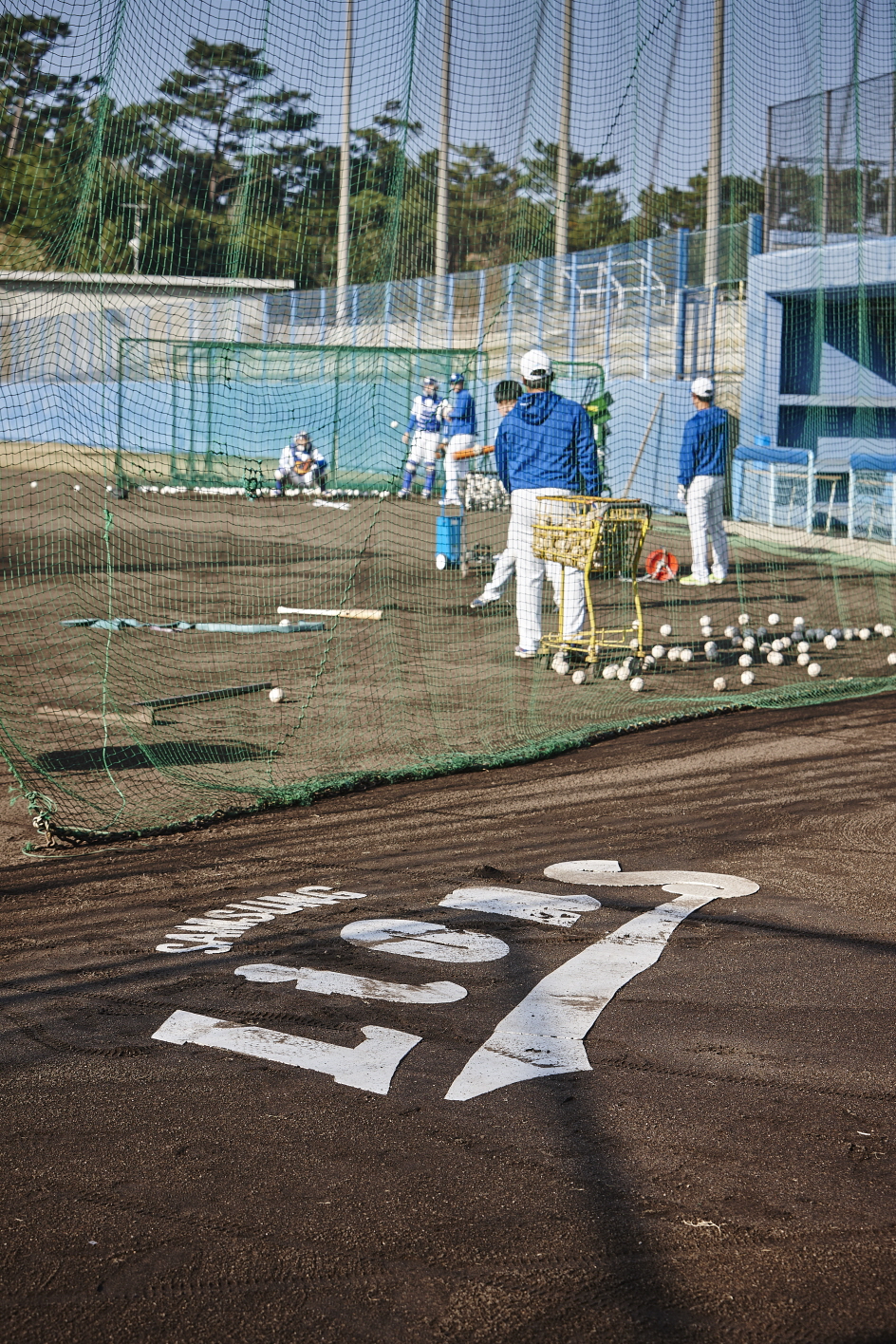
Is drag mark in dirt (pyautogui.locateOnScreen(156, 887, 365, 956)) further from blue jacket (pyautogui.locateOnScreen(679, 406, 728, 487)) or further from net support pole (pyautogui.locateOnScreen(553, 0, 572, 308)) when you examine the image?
blue jacket (pyautogui.locateOnScreen(679, 406, 728, 487))

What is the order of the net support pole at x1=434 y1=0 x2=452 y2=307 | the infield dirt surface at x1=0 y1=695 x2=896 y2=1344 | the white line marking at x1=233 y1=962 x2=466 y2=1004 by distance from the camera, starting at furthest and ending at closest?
the net support pole at x1=434 y1=0 x2=452 y2=307
the white line marking at x1=233 y1=962 x2=466 y2=1004
the infield dirt surface at x1=0 y1=695 x2=896 y2=1344

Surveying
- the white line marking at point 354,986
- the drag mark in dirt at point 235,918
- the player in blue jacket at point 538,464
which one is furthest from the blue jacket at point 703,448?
the white line marking at point 354,986

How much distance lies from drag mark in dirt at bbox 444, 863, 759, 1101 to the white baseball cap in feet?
16.8

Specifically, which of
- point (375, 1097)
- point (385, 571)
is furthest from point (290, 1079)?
point (385, 571)

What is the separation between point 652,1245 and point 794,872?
306cm

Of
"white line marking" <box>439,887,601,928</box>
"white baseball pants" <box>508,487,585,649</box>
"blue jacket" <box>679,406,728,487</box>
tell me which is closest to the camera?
"white line marking" <box>439,887,601,928</box>

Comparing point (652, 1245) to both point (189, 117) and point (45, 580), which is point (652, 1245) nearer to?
point (189, 117)

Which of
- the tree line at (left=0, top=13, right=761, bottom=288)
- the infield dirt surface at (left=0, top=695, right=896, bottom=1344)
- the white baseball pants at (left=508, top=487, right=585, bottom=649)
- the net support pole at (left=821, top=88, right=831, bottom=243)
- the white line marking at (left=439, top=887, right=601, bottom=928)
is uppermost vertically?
the net support pole at (left=821, top=88, right=831, bottom=243)

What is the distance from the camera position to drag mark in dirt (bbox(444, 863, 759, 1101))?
3.71 m

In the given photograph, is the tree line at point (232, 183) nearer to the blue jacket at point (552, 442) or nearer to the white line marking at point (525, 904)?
the blue jacket at point (552, 442)

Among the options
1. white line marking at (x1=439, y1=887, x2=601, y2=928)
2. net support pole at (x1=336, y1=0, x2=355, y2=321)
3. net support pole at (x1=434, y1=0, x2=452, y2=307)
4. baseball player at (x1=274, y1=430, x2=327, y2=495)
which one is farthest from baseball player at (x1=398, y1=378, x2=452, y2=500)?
white line marking at (x1=439, y1=887, x2=601, y2=928)

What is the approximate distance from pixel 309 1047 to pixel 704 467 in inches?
448

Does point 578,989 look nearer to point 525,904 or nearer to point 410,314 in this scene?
point 525,904

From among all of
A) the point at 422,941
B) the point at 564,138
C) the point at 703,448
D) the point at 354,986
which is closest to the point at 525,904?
the point at 422,941
